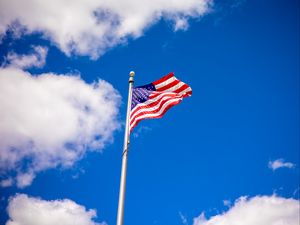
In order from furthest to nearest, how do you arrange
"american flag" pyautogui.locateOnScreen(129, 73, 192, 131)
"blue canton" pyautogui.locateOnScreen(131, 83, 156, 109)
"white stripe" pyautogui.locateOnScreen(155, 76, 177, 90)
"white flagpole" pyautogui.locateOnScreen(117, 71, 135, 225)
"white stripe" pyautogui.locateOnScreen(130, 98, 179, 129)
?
"white stripe" pyautogui.locateOnScreen(155, 76, 177, 90), "blue canton" pyautogui.locateOnScreen(131, 83, 156, 109), "american flag" pyautogui.locateOnScreen(129, 73, 192, 131), "white stripe" pyautogui.locateOnScreen(130, 98, 179, 129), "white flagpole" pyautogui.locateOnScreen(117, 71, 135, 225)

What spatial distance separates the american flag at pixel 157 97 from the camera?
45.8 feet

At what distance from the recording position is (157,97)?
1441 cm

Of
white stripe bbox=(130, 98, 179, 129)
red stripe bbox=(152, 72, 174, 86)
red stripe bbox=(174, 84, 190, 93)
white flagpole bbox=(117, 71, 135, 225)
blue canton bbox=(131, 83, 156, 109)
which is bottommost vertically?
white flagpole bbox=(117, 71, 135, 225)

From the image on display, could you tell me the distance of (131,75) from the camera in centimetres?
1471

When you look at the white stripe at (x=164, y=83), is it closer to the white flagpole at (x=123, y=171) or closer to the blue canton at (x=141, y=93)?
the blue canton at (x=141, y=93)

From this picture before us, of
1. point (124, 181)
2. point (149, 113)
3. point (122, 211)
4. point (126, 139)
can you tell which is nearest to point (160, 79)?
point (149, 113)

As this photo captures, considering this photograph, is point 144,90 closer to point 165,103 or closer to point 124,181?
point 165,103

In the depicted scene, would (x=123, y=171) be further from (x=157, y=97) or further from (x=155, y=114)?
(x=157, y=97)

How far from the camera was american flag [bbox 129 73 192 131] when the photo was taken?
45.8 feet

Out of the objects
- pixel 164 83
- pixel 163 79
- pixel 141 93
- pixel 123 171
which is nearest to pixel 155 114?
pixel 141 93

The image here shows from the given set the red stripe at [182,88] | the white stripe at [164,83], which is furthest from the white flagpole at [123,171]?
the red stripe at [182,88]

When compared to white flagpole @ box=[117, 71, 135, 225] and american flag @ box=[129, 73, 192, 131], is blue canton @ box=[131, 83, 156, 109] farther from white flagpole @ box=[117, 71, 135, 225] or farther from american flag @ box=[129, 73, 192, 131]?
white flagpole @ box=[117, 71, 135, 225]

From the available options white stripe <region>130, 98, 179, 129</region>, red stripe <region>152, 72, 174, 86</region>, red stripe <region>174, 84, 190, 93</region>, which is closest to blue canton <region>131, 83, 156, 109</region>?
red stripe <region>152, 72, 174, 86</region>

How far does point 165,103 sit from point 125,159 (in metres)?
3.69
